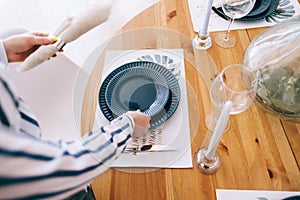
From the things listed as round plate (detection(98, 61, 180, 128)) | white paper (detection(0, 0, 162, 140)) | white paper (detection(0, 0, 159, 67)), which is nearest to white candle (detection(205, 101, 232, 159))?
round plate (detection(98, 61, 180, 128))

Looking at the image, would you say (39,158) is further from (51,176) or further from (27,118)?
(27,118)

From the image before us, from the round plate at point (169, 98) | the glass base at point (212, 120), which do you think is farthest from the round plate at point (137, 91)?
the glass base at point (212, 120)

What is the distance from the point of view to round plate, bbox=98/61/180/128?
0.73 metres

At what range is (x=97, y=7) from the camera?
0.73 meters

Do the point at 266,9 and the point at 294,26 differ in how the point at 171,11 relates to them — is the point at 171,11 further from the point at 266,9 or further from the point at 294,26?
the point at 294,26

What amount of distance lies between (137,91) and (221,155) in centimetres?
28

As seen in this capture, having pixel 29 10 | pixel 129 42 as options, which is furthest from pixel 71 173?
pixel 29 10

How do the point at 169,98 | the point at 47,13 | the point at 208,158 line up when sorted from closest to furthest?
1. the point at 208,158
2. the point at 169,98
3. the point at 47,13

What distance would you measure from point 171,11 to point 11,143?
2.48 feet

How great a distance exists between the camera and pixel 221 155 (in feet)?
2.27

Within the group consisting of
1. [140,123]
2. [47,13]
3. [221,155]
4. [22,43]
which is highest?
[22,43]

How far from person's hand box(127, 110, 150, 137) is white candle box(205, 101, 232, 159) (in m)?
0.15

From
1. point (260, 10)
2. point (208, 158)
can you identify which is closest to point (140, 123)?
point (208, 158)

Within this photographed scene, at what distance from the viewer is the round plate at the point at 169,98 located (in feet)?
2.41
